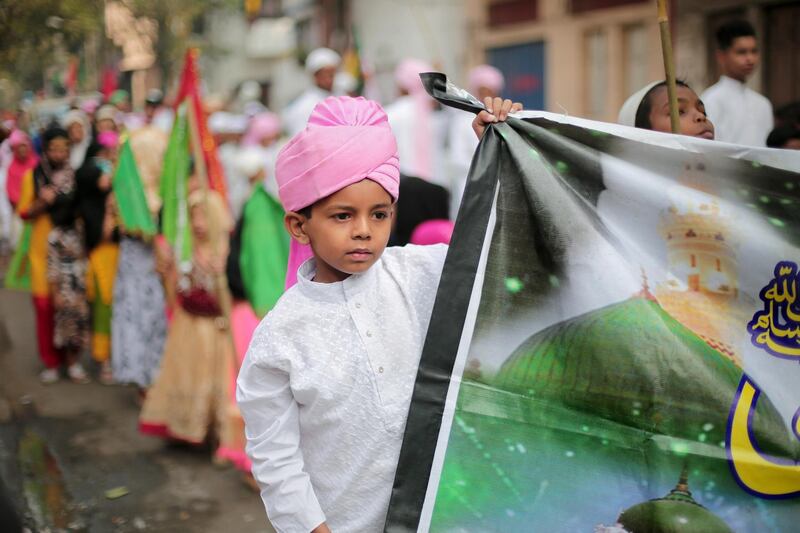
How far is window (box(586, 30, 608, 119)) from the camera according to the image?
13.7 m

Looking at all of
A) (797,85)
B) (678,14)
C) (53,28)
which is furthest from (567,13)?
(53,28)

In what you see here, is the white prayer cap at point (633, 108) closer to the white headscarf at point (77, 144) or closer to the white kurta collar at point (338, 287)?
the white kurta collar at point (338, 287)

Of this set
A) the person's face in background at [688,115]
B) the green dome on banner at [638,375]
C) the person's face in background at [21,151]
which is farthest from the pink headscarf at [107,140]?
the green dome on banner at [638,375]

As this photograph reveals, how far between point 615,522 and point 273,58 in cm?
2728

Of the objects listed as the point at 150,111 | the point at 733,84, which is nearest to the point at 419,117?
the point at 733,84

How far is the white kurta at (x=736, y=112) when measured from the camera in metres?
5.20

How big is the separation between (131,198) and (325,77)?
2.75m

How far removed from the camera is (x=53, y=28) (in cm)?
557

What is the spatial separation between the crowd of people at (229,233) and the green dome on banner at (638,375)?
337mm

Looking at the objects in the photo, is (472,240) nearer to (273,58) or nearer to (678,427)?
(678,427)

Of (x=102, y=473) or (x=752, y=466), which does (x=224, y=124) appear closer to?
(x=102, y=473)

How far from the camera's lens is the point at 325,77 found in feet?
28.6

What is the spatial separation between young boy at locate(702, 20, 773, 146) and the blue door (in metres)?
9.57

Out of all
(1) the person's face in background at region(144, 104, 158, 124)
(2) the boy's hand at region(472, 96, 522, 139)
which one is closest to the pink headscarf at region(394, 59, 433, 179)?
(1) the person's face in background at region(144, 104, 158, 124)
